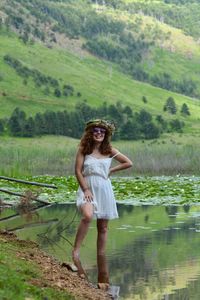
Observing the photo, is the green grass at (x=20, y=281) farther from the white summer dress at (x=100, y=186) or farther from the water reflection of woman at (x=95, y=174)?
the white summer dress at (x=100, y=186)

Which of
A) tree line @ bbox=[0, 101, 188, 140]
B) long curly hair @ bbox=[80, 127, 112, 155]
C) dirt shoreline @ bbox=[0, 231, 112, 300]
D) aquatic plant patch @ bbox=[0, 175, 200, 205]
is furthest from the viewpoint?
tree line @ bbox=[0, 101, 188, 140]

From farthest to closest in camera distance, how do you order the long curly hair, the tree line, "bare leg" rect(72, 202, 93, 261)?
the tree line
the long curly hair
"bare leg" rect(72, 202, 93, 261)

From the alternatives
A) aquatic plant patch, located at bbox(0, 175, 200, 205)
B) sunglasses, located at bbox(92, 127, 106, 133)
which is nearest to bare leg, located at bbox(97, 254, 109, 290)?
sunglasses, located at bbox(92, 127, 106, 133)

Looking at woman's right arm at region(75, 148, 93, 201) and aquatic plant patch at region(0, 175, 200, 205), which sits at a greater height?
woman's right arm at region(75, 148, 93, 201)

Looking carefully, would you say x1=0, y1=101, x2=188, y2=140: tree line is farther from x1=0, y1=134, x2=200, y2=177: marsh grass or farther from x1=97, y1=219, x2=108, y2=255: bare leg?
x1=97, y1=219, x2=108, y2=255: bare leg

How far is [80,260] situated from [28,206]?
1606 centimetres

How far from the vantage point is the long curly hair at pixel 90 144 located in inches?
607

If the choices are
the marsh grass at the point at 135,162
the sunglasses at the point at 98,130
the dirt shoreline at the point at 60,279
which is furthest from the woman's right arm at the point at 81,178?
the marsh grass at the point at 135,162

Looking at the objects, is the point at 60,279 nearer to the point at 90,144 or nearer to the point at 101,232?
the point at 101,232

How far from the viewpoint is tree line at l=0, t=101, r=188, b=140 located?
528ft

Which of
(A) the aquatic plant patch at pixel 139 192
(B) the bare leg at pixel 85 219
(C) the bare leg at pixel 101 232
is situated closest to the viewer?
(B) the bare leg at pixel 85 219

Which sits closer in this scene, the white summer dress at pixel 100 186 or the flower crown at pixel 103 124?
the white summer dress at pixel 100 186

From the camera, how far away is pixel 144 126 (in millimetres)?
179875

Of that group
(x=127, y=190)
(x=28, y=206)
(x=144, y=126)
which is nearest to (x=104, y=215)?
(x=28, y=206)
